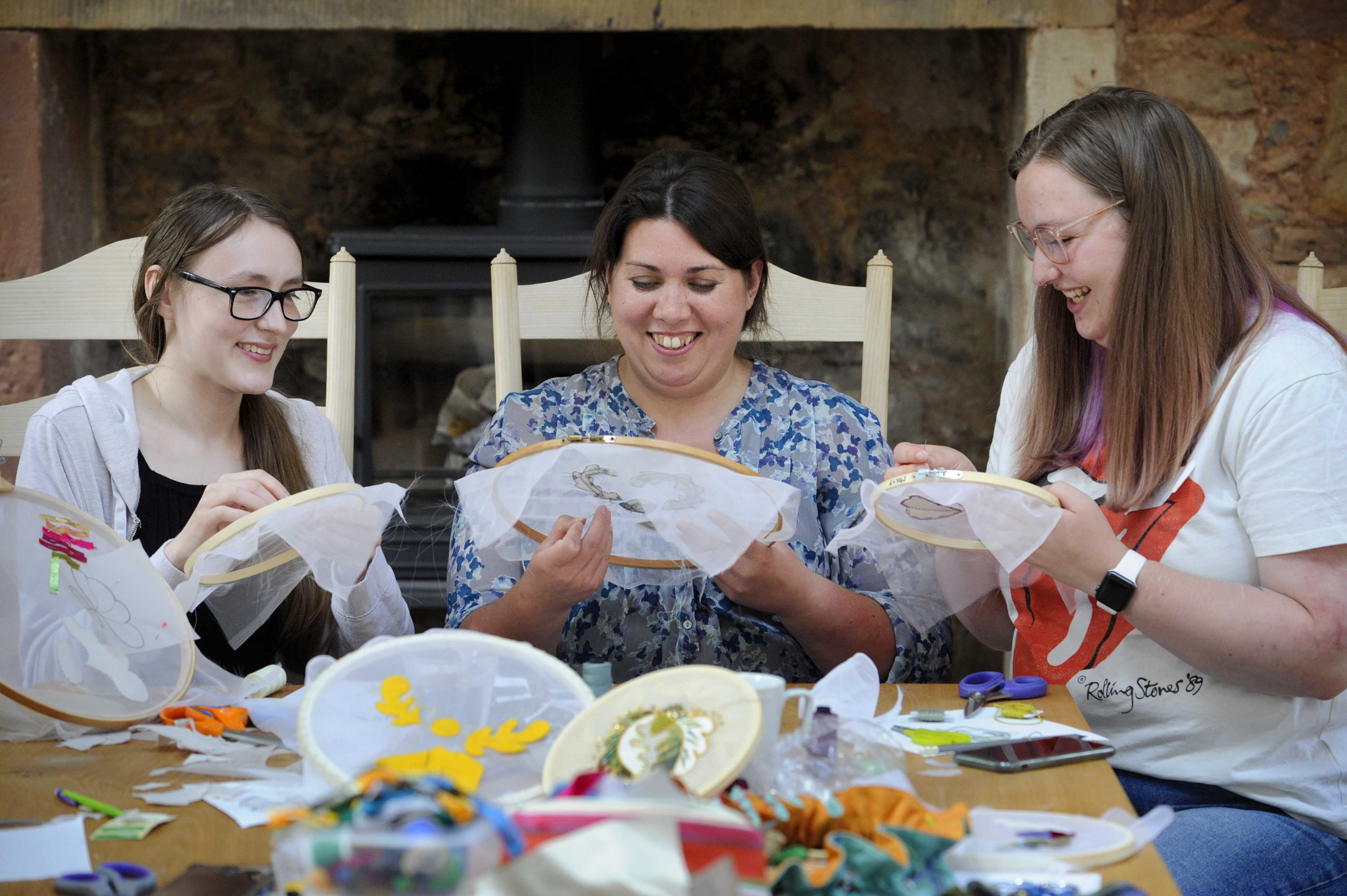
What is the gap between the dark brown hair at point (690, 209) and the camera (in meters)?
1.49

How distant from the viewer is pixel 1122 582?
110 cm

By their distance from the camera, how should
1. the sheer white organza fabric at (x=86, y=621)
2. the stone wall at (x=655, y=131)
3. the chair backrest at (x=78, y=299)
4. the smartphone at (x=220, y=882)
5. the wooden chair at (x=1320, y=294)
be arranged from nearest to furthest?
the smartphone at (x=220, y=882) < the sheer white organza fabric at (x=86, y=621) < the chair backrest at (x=78, y=299) < the wooden chair at (x=1320, y=294) < the stone wall at (x=655, y=131)

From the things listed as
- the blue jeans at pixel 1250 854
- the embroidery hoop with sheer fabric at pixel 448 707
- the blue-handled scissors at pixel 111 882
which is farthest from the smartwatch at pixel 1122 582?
the blue-handled scissors at pixel 111 882

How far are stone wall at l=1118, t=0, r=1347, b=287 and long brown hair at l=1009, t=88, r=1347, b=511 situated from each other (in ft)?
4.18

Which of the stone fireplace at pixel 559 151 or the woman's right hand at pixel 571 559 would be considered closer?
the woman's right hand at pixel 571 559

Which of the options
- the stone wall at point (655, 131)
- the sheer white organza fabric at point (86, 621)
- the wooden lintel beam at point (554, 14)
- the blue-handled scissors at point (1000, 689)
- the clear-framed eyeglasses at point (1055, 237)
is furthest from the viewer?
the stone wall at point (655, 131)

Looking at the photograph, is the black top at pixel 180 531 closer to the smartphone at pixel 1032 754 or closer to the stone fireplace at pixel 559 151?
the smartphone at pixel 1032 754

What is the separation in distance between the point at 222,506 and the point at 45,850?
44 cm

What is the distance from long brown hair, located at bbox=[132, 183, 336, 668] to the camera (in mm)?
1436

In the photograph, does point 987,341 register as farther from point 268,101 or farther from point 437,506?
point 268,101

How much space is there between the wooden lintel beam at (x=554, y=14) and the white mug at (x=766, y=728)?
1873mm

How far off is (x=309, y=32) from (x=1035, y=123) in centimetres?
174

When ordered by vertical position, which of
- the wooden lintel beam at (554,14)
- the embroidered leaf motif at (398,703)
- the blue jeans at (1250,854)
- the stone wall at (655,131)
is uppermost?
the wooden lintel beam at (554,14)

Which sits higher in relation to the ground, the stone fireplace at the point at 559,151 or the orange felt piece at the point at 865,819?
the stone fireplace at the point at 559,151
